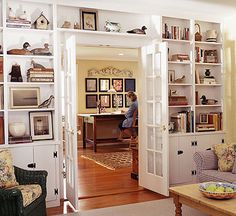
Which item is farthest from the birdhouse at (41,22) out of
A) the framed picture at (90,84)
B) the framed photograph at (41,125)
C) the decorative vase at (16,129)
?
the framed picture at (90,84)

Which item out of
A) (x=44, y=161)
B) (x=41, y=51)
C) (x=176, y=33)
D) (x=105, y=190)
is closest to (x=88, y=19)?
(x=41, y=51)

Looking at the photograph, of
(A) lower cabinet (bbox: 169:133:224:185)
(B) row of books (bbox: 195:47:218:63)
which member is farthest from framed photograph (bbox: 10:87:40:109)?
(B) row of books (bbox: 195:47:218:63)

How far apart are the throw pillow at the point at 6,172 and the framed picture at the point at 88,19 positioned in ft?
6.88

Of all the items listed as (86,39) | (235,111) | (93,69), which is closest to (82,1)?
(86,39)

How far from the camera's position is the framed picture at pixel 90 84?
32.3 feet

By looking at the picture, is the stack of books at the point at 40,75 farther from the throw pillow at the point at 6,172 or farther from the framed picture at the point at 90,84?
the framed picture at the point at 90,84

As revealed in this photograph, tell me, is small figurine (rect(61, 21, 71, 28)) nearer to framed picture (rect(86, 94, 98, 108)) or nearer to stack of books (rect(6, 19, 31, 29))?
stack of books (rect(6, 19, 31, 29))

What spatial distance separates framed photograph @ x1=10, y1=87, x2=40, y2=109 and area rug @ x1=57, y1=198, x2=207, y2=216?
57.4 inches

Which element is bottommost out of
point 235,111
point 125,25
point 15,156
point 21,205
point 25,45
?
point 21,205

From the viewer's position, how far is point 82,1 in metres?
4.54

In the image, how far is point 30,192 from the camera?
3350mm

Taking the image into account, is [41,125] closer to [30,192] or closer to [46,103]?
[46,103]

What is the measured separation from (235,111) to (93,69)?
5257 mm

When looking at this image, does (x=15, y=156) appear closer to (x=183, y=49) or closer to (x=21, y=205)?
(x=21, y=205)
